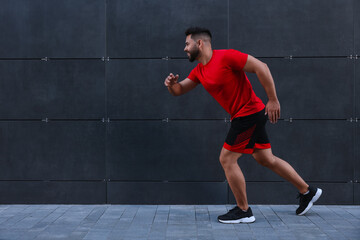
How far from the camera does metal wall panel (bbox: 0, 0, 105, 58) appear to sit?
17.5 feet

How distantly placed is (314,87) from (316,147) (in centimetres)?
73

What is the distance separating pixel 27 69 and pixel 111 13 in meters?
1.25

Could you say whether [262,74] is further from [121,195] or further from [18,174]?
[18,174]

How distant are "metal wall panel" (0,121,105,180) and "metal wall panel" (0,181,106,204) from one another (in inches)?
3.1

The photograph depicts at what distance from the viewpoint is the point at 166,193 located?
5.34 m

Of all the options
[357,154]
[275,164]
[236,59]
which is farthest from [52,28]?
[357,154]

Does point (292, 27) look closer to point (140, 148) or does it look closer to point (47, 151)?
point (140, 148)

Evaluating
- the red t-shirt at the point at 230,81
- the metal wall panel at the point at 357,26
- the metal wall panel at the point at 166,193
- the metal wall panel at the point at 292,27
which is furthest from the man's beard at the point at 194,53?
the metal wall panel at the point at 357,26

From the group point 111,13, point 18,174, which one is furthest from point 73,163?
point 111,13

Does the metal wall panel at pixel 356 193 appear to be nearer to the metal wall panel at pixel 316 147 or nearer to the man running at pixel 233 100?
the metal wall panel at pixel 316 147

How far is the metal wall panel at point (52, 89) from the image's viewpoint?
5348 millimetres

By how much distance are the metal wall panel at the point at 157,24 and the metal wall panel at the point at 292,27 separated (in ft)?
0.72

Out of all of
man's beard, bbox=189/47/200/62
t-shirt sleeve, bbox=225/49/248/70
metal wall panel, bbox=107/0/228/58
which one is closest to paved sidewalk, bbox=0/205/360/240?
t-shirt sleeve, bbox=225/49/248/70

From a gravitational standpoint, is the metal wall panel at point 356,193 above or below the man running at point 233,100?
below
